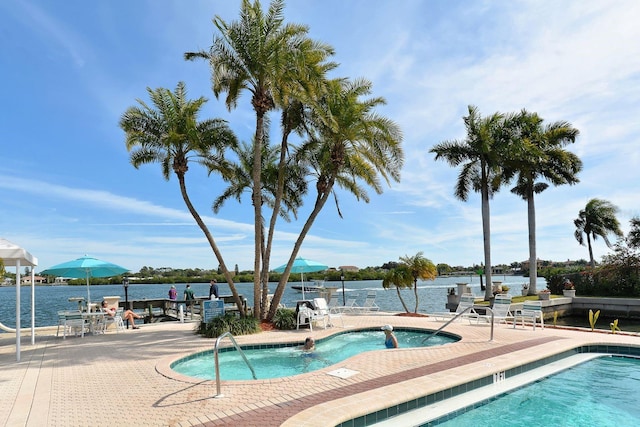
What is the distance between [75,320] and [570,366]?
14172 millimetres

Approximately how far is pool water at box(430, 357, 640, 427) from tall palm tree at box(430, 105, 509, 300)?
1562 cm

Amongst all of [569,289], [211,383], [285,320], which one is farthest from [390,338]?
[569,289]

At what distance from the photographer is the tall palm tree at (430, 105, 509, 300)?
24469mm

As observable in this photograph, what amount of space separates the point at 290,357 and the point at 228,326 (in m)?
2.92

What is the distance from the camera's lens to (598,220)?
44.5 meters

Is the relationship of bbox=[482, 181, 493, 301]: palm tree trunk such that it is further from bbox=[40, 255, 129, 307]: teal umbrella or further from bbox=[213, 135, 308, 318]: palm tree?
bbox=[40, 255, 129, 307]: teal umbrella

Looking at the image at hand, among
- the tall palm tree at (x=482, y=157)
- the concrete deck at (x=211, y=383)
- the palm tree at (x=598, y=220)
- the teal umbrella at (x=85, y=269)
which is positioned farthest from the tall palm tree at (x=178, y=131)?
the palm tree at (x=598, y=220)

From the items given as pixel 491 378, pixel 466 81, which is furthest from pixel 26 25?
pixel 491 378

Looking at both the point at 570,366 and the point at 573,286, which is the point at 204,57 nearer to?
the point at 570,366

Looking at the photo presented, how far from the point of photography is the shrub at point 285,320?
1409 centimetres

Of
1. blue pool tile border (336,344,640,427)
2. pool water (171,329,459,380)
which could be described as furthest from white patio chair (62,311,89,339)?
blue pool tile border (336,344,640,427)

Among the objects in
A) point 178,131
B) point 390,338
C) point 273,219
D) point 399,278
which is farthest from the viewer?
point 399,278

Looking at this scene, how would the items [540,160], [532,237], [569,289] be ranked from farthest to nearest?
1. [532,237]
2. [540,160]
3. [569,289]

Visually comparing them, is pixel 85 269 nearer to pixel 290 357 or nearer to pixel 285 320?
pixel 285 320
